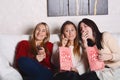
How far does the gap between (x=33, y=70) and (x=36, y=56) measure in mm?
233

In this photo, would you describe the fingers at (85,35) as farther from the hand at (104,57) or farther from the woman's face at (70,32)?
the hand at (104,57)

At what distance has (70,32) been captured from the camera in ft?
8.09

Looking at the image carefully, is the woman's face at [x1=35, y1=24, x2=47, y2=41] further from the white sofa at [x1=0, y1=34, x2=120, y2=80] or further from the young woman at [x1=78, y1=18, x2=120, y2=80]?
the young woman at [x1=78, y1=18, x2=120, y2=80]

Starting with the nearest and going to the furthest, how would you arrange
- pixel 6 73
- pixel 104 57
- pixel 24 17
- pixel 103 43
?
pixel 6 73
pixel 104 57
pixel 103 43
pixel 24 17

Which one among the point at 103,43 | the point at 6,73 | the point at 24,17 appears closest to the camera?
the point at 6,73

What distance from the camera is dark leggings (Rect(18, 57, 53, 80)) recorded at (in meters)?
2.19

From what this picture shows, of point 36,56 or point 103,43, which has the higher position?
point 103,43

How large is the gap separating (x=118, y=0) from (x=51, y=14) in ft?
2.64

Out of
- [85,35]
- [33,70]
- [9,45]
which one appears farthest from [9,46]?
[85,35]

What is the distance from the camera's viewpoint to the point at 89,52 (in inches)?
92.4

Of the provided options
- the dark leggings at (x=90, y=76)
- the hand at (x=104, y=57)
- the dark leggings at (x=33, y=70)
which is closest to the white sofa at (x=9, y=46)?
the dark leggings at (x=33, y=70)

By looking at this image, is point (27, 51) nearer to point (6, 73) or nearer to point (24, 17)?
point (6, 73)

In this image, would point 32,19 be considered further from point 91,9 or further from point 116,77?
point 116,77

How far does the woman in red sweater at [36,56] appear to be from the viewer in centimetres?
222
